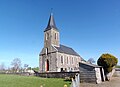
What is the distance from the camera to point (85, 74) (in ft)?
54.2

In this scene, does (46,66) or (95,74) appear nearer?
(95,74)

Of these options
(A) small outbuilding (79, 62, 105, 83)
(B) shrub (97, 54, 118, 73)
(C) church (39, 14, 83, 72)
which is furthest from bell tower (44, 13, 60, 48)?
(A) small outbuilding (79, 62, 105, 83)

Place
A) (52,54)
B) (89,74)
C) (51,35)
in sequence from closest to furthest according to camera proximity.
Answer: (89,74) < (52,54) < (51,35)

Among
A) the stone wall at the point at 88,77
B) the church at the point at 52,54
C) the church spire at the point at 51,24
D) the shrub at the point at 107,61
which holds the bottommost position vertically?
the stone wall at the point at 88,77

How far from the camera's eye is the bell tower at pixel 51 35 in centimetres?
4272

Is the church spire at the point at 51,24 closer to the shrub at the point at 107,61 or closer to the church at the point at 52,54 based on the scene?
the church at the point at 52,54

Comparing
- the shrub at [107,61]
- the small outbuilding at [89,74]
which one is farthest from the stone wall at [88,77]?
the shrub at [107,61]

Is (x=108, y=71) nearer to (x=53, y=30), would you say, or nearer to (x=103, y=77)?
(x=103, y=77)

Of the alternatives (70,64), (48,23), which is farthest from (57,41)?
(70,64)

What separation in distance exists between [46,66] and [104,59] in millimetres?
27095

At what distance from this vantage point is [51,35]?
140ft

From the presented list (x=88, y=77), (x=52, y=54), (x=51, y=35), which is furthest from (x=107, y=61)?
(x=51, y=35)

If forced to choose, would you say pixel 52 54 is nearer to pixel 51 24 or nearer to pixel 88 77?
pixel 51 24

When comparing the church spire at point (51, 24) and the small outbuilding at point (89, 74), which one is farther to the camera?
the church spire at point (51, 24)
